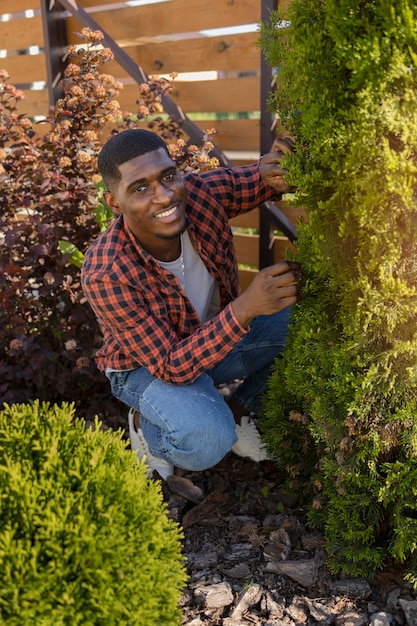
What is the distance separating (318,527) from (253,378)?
0.94 m

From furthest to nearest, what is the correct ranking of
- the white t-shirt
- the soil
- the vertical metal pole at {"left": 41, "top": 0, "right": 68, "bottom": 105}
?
1. the vertical metal pole at {"left": 41, "top": 0, "right": 68, "bottom": 105}
2. the white t-shirt
3. the soil

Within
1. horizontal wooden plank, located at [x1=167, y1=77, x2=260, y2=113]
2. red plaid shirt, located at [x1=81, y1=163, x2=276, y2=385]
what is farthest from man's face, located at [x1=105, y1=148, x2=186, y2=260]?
horizontal wooden plank, located at [x1=167, y1=77, x2=260, y2=113]

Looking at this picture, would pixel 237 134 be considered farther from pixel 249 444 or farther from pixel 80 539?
pixel 80 539

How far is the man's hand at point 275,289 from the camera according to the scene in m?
2.20

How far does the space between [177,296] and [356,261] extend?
980mm

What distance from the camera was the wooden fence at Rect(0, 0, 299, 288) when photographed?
395cm

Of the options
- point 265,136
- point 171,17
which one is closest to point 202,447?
point 265,136

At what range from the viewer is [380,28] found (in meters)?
1.71

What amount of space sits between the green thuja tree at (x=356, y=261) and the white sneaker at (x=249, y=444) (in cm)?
59

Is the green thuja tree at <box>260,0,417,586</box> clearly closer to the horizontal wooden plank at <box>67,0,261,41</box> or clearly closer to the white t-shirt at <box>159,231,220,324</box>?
the white t-shirt at <box>159,231,220,324</box>

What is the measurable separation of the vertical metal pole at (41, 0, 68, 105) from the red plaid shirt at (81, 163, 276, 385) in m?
2.53

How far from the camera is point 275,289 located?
220cm

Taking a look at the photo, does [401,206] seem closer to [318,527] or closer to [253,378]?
[318,527]

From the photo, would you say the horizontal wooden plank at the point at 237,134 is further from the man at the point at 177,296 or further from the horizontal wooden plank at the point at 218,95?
the man at the point at 177,296
